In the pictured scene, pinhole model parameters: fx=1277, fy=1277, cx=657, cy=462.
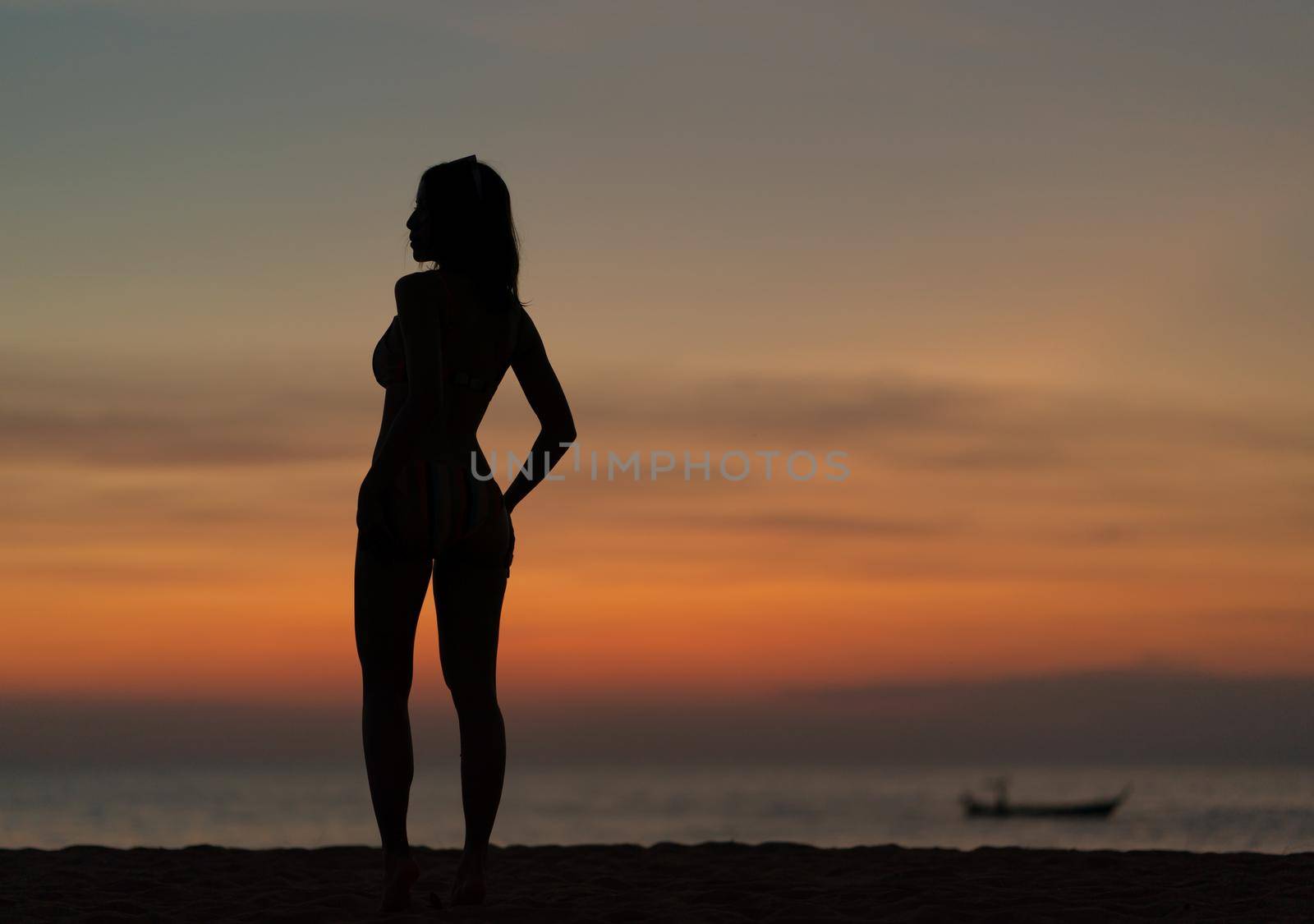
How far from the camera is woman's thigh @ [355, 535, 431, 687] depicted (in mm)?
4547

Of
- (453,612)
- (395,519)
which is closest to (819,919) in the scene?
(453,612)

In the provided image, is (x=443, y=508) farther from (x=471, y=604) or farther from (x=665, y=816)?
(x=665, y=816)

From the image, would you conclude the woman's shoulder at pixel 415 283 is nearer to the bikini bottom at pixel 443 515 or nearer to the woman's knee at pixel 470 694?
the bikini bottom at pixel 443 515

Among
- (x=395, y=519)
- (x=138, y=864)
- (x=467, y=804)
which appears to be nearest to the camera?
(x=395, y=519)

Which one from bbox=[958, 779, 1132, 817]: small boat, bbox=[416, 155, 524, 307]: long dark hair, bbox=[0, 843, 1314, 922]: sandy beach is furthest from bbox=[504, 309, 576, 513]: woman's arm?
bbox=[958, 779, 1132, 817]: small boat

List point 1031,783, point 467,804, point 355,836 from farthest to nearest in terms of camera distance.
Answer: point 1031,783 → point 355,836 → point 467,804

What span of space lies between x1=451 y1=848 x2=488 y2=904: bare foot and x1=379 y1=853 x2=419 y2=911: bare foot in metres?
0.19

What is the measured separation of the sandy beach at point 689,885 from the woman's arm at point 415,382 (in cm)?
158

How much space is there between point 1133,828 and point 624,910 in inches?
1403

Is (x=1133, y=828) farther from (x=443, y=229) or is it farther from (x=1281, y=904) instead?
(x=443, y=229)

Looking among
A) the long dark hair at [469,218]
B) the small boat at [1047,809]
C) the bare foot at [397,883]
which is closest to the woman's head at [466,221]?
the long dark hair at [469,218]

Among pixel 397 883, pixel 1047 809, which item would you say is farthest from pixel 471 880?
pixel 1047 809

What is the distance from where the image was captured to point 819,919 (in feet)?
15.7

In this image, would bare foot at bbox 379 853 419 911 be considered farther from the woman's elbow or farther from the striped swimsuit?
the woman's elbow
